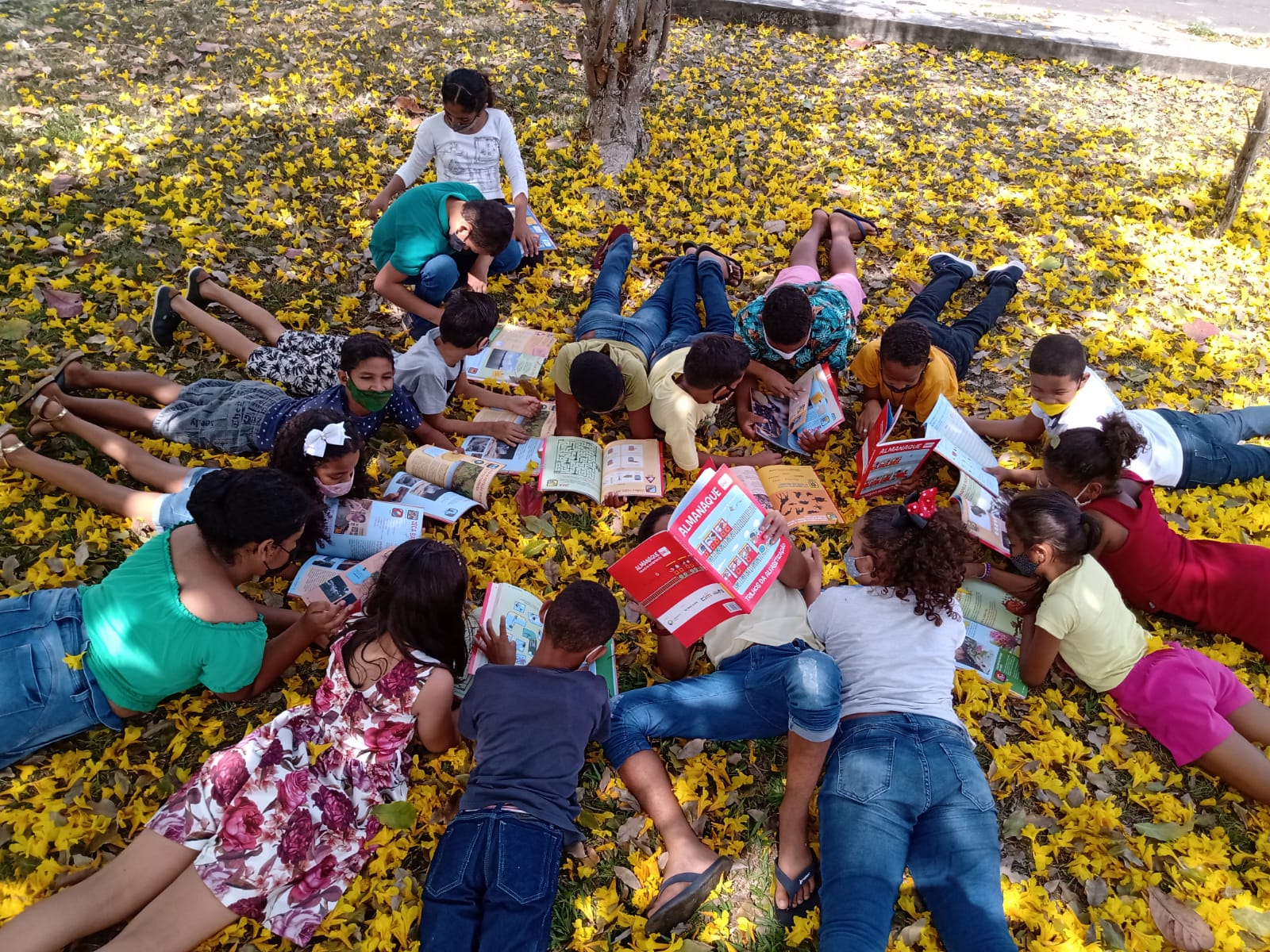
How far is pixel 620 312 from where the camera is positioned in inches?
210

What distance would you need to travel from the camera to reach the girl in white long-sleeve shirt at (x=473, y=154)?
17.4ft

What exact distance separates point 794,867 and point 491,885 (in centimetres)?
115

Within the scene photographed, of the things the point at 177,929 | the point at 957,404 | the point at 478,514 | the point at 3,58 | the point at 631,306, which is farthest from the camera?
the point at 3,58

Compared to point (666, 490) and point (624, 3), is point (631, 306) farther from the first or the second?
point (624, 3)

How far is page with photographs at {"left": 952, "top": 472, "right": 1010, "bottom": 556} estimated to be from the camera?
3.96 m

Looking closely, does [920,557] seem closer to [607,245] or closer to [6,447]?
[607,245]

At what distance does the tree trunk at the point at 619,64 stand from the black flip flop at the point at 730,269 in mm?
1725

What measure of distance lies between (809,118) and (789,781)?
22.6 ft

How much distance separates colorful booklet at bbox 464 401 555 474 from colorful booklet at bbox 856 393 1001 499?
186 centimetres

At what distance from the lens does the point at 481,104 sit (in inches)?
206

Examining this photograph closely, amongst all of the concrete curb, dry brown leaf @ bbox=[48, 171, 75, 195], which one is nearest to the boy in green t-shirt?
dry brown leaf @ bbox=[48, 171, 75, 195]

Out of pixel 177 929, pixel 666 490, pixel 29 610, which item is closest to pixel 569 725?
pixel 177 929

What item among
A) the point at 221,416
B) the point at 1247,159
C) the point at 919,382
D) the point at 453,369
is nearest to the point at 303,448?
the point at 221,416

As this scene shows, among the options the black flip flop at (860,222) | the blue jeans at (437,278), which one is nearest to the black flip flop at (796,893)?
the blue jeans at (437,278)
